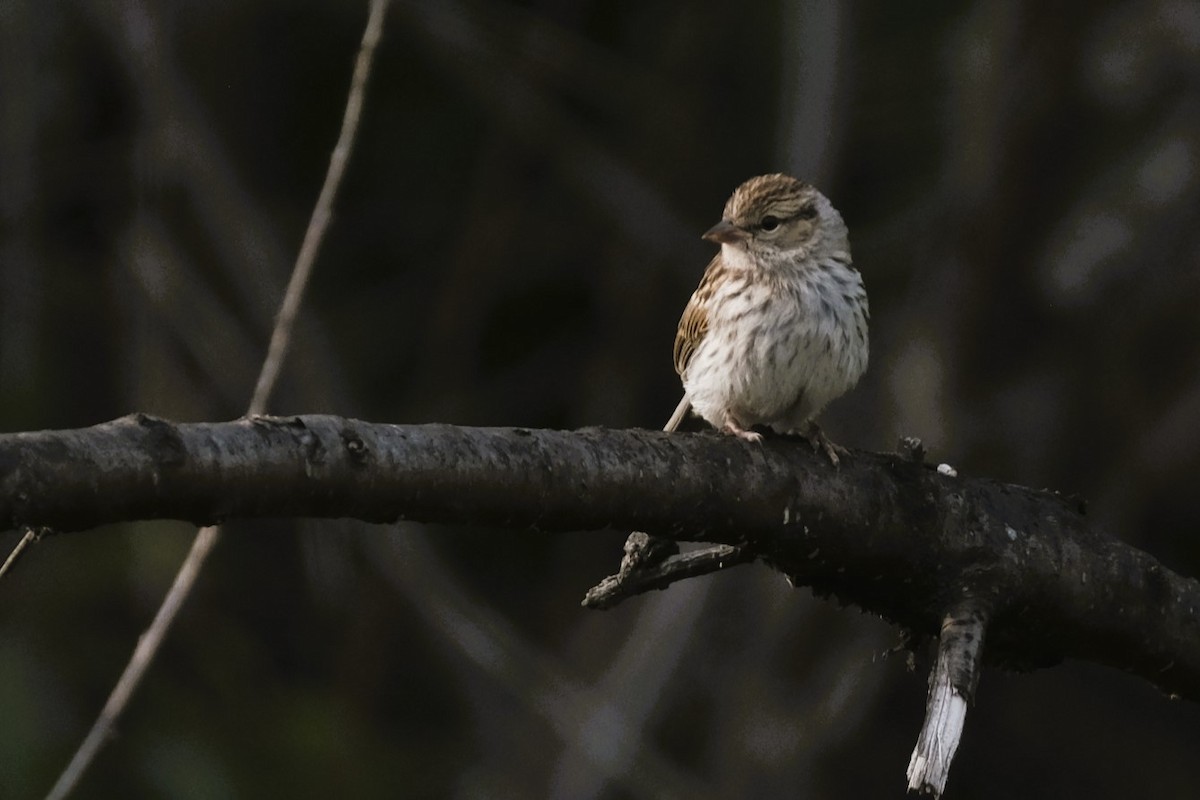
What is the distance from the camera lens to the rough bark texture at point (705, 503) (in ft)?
7.66

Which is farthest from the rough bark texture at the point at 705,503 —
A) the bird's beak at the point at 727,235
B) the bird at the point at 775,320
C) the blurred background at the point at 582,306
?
the blurred background at the point at 582,306

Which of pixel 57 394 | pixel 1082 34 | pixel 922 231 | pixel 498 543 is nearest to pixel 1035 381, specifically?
pixel 922 231

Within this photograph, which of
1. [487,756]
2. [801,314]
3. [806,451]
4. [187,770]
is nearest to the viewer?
[806,451]

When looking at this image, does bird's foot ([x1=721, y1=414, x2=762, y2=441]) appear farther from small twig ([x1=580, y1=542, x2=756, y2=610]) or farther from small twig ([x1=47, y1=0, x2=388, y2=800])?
small twig ([x1=47, y1=0, x2=388, y2=800])

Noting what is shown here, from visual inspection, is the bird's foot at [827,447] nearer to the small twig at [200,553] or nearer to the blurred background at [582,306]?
the small twig at [200,553]

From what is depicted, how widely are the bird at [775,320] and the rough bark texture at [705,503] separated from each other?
450 millimetres

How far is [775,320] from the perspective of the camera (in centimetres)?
399

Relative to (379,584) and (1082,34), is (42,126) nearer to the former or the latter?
(379,584)

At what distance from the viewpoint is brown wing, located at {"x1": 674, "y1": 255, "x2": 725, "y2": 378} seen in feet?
14.1

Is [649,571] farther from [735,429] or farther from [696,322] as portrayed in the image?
[696,322]

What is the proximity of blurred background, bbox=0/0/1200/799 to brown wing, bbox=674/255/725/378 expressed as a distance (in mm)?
2060

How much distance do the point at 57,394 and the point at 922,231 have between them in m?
3.29

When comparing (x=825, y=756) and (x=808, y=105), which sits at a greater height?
(x=808, y=105)

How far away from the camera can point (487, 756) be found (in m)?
7.03
